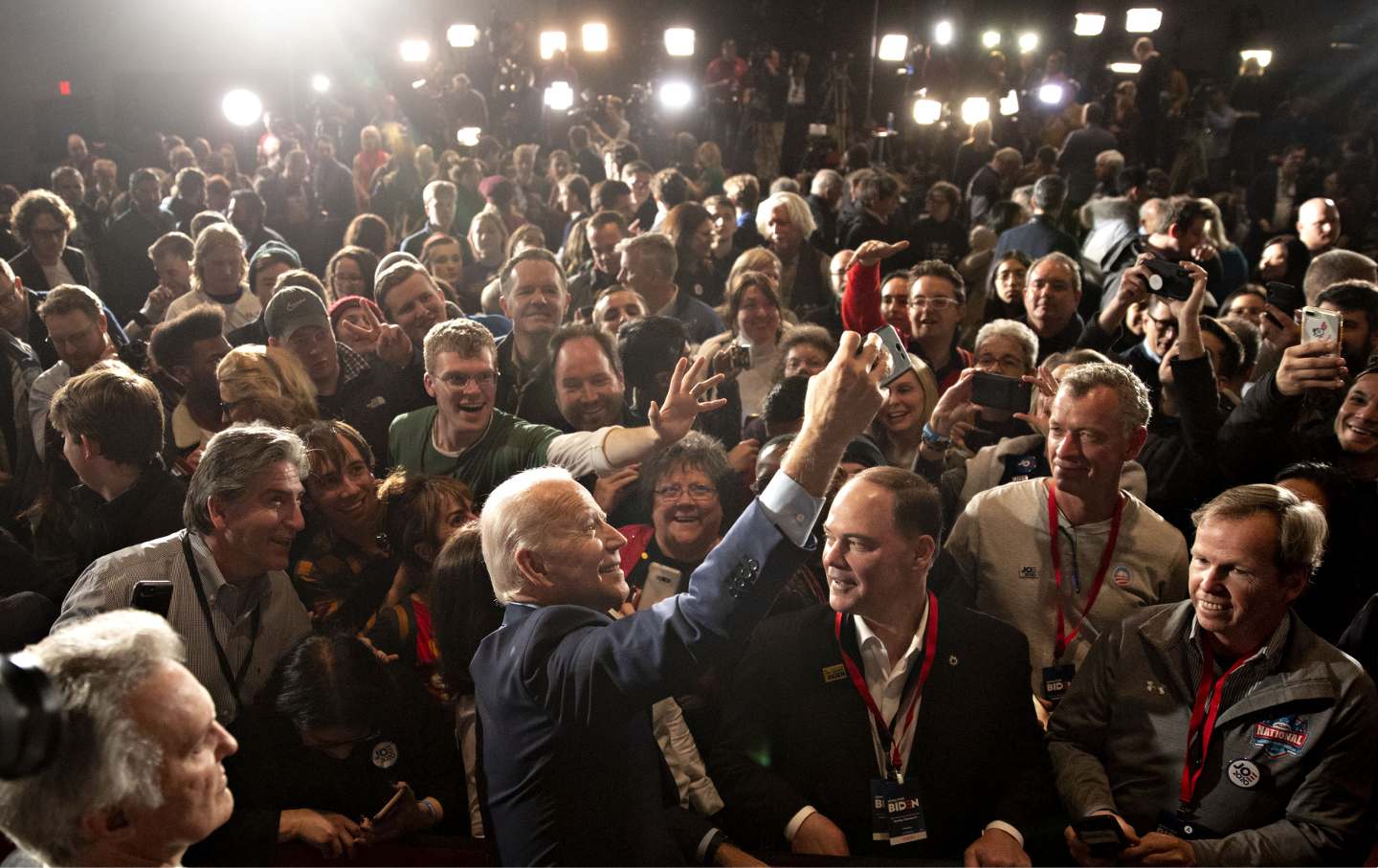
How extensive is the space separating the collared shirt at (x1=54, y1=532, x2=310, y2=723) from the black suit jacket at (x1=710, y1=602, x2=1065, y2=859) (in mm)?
1244

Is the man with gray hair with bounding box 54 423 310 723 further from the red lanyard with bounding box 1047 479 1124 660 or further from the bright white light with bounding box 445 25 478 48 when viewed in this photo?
the bright white light with bounding box 445 25 478 48

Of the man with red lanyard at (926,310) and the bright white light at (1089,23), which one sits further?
the bright white light at (1089,23)

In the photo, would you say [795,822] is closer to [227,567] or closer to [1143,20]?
[227,567]

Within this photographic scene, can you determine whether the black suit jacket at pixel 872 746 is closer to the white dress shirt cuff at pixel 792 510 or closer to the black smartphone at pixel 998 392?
the white dress shirt cuff at pixel 792 510

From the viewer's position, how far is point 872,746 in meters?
2.73

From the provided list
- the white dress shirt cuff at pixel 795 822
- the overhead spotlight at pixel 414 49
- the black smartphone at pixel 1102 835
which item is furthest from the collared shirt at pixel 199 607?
the overhead spotlight at pixel 414 49

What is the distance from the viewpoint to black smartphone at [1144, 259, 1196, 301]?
406 cm

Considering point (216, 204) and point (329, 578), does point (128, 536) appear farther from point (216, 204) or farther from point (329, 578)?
point (216, 204)

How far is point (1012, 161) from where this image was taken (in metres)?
9.73

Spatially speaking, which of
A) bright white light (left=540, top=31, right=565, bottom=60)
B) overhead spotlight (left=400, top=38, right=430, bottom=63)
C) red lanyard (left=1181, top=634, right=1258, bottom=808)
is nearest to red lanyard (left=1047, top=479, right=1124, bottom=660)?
red lanyard (left=1181, top=634, right=1258, bottom=808)

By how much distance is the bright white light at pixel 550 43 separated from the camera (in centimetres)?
1579

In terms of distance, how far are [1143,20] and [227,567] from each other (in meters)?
16.4

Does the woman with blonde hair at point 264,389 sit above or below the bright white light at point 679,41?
below

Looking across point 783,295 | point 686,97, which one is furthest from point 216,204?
point 686,97
